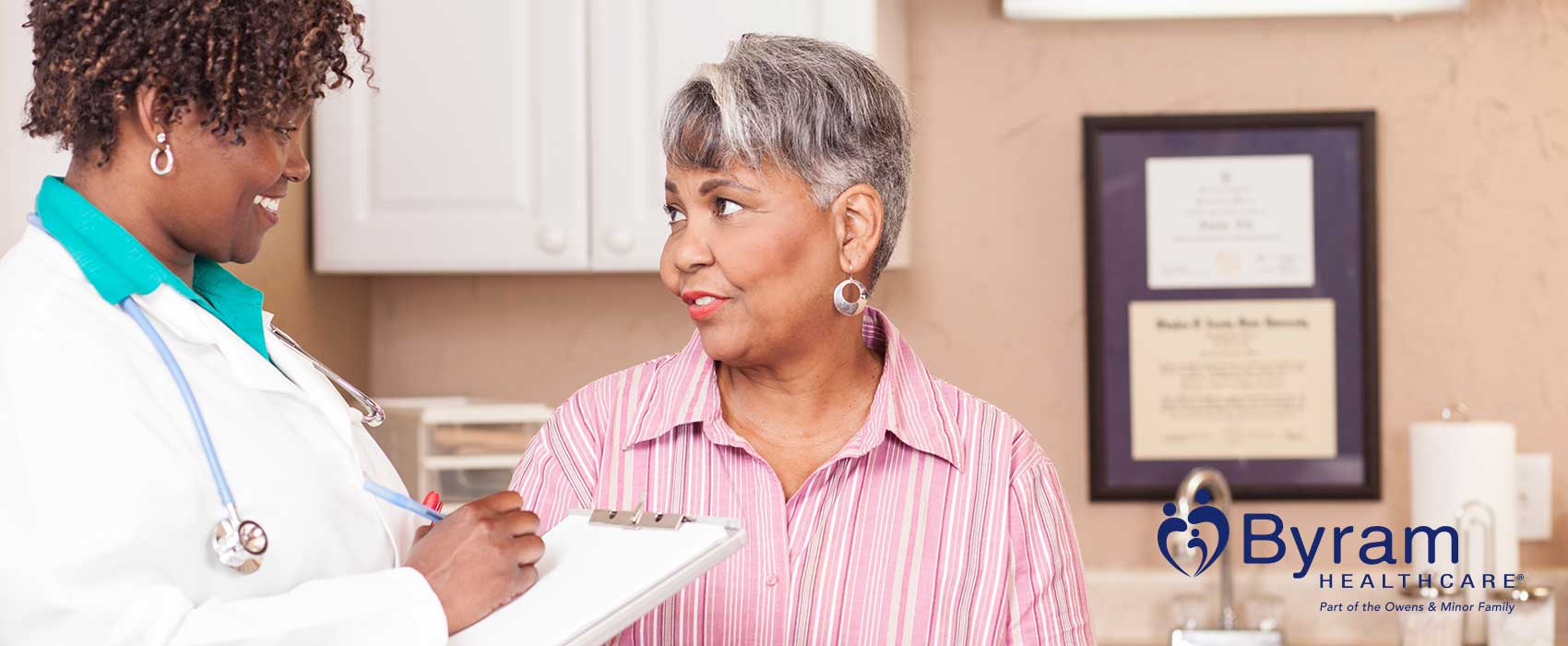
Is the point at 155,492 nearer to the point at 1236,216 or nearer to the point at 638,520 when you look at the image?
the point at 638,520

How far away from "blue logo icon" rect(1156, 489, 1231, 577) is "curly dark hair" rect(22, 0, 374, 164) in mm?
1775

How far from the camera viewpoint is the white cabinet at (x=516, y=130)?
215 centimetres

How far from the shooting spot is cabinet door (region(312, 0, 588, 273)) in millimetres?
2158

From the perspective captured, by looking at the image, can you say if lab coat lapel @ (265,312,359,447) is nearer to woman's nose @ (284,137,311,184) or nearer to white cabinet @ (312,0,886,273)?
woman's nose @ (284,137,311,184)

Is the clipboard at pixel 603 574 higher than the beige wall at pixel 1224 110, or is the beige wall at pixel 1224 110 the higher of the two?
the beige wall at pixel 1224 110

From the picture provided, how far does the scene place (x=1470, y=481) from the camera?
2.21 meters

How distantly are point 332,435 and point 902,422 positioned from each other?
0.49 metres

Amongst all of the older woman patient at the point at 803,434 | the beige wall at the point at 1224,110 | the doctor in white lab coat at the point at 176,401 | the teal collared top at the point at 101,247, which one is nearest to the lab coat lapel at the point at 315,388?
the doctor in white lab coat at the point at 176,401

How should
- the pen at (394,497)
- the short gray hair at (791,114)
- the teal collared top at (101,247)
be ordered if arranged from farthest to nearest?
the short gray hair at (791,114)
the pen at (394,497)
the teal collared top at (101,247)

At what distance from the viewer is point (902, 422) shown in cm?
124

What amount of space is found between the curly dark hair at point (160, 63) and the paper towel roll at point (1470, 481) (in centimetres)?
190

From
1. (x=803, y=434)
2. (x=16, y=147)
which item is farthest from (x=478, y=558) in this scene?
(x=16, y=147)

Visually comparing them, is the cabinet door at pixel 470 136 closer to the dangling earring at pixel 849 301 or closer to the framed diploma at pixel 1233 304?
the framed diploma at pixel 1233 304

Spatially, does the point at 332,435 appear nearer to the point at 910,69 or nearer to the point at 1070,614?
the point at 1070,614
